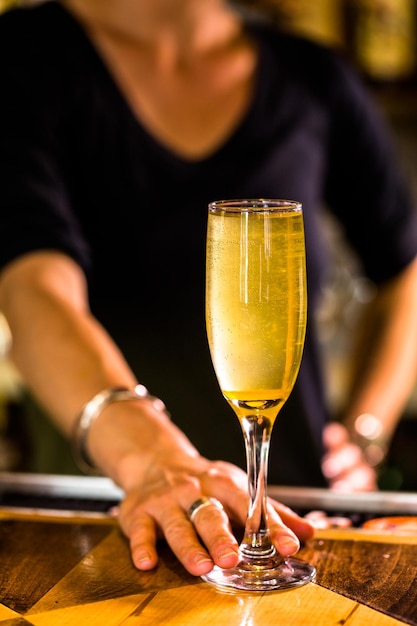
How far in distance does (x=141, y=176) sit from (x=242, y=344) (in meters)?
0.82

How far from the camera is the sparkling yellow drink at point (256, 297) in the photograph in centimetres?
82

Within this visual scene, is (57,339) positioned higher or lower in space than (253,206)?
lower

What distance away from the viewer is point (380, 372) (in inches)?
74.7

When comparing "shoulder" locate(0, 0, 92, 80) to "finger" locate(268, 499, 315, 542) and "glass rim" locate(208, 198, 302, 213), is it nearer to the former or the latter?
"glass rim" locate(208, 198, 302, 213)

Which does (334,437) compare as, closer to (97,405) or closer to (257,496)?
(97,405)

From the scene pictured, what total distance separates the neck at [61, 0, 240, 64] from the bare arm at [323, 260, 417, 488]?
62 centimetres

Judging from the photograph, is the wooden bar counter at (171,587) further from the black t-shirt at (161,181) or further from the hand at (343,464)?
the hand at (343,464)

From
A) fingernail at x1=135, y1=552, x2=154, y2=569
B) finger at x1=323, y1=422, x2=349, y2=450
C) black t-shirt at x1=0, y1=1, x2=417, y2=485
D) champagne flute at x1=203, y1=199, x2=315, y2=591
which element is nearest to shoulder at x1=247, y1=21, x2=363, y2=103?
black t-shirt at x1=0, y1=1, x2=417, y2=485

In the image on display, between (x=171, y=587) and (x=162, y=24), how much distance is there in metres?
1.13

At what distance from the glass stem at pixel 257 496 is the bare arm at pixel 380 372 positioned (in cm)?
86

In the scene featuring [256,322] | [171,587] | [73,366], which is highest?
[256,322]

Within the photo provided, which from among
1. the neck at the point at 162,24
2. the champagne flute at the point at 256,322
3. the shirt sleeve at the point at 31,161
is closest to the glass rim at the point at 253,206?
the champagne flute at the point at 256,322

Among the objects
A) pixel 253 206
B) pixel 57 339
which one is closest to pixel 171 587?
pixel 253 206

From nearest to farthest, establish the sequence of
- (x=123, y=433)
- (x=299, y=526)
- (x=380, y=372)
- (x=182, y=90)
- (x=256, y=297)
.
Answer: (x=256, y=297), (x=299, y=526), (x=123, y=433), (x=182, y=90), (x=380, y=372)
